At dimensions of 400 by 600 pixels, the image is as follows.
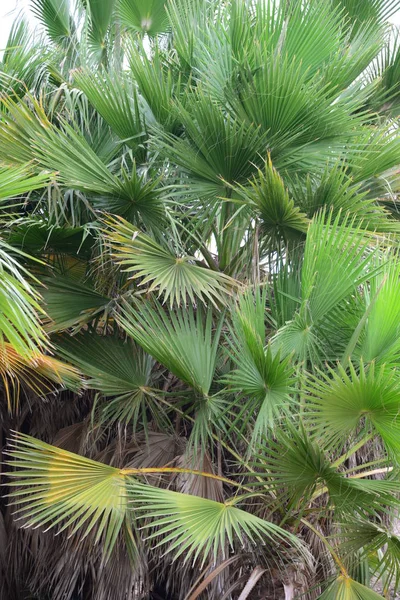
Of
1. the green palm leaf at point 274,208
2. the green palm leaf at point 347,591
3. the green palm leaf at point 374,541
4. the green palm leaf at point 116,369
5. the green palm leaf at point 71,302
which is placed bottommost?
the green palm leaf at point 347,591

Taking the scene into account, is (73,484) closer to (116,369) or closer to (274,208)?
(116,369)

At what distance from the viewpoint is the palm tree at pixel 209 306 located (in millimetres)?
3281

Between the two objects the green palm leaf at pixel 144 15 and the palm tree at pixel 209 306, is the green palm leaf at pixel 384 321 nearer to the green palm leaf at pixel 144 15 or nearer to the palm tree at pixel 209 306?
the palm tree at pixel 209 306

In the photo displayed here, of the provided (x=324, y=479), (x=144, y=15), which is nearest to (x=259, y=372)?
(x=324, y=479)

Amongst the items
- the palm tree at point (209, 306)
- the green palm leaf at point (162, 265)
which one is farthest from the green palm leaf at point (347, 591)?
the green palm leaf at point (162, 265)

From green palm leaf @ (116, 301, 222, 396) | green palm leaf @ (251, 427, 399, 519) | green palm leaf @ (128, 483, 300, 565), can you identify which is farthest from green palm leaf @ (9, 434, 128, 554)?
green palm leaf @ (251, 427, 399, 519)

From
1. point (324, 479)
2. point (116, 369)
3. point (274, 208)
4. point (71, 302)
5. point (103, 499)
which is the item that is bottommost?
point (103, 499)

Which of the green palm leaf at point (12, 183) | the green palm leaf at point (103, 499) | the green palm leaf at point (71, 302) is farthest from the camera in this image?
the green palm leaf at point (71, 302)

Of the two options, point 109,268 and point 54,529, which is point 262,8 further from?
point 54,529

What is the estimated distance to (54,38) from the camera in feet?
18.1

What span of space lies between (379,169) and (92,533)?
2676 millimetres

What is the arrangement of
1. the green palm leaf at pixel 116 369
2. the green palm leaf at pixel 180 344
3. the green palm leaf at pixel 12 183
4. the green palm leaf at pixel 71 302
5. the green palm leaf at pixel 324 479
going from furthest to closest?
the green palm leaf at pixel 71 302
the green palm leaf at pixel 116 369
the green palm leaf at pixel 180 344
the green palm leaf at pixel 324 479
the green palm leaf at pixel 12 183

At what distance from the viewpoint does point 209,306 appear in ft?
12.8

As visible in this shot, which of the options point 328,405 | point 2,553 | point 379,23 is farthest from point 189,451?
point 379,23
